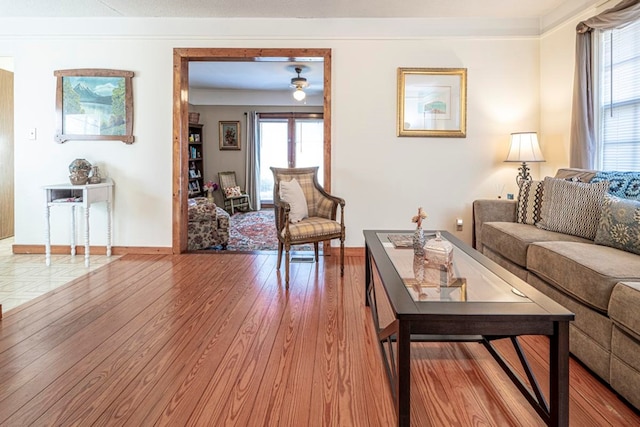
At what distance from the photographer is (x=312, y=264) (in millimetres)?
3881

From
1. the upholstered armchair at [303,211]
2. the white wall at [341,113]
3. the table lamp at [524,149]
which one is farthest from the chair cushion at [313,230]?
the table lamp at [524,149]

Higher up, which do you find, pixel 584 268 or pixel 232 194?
pixel 232 194

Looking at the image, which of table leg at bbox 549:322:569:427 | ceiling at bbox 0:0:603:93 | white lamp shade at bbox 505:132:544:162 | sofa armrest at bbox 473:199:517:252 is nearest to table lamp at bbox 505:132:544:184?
white lamp shade at bbox 505:132:544:162

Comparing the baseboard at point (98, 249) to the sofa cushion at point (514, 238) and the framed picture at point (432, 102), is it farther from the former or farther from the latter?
the sofa cushion at point (514, 238)

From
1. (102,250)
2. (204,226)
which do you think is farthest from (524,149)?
(102,250)

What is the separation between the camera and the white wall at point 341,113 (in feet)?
13.5

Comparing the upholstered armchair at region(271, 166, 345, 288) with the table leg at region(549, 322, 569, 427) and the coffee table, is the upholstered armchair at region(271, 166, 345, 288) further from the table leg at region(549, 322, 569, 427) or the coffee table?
the table leg at region(549, 322, 569, 427)

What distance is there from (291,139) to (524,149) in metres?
5.50

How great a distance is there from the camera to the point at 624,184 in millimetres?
2551

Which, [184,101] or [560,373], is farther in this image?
[184,101]

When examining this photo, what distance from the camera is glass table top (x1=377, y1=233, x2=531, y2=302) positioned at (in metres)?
1.47

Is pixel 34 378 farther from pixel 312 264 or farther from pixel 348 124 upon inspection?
pixel 348 124

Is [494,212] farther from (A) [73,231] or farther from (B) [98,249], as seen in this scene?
(A) [73,231]

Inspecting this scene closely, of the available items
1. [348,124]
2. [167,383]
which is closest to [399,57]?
[348,124]
